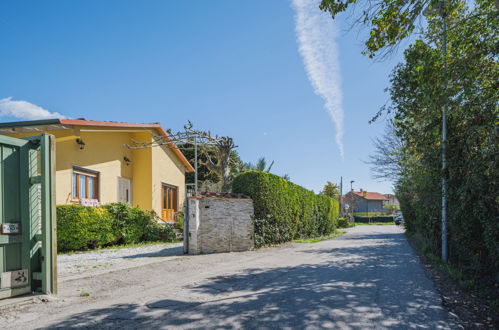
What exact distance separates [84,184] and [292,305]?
12693 millimetres

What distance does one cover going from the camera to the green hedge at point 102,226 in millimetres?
11789

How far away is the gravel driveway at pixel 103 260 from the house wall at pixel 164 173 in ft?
20.4

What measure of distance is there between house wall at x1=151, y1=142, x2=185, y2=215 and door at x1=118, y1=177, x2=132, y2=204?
1.24 meters

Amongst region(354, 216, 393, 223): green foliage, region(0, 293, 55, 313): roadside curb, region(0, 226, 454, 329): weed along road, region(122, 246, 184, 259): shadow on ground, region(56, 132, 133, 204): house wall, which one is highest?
region(56, 132, 133, 204): house wall

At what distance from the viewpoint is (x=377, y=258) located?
10.6 m

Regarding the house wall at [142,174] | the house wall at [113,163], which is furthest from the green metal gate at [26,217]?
the house wall at [142,174]

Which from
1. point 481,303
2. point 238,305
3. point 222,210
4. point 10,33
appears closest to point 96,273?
point 238,305

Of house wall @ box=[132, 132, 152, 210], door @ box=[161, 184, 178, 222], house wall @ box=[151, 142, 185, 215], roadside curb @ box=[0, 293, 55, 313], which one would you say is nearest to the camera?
roadside curb @ box=[0, 293, 55, 313]

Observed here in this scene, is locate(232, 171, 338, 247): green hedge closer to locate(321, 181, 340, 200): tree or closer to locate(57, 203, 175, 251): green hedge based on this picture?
locate(57, 203, 175, 251): green hedge

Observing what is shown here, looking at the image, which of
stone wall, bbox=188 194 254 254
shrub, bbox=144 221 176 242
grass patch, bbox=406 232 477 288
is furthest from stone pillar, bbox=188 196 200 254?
grass patch, bbox=406 232 477 288

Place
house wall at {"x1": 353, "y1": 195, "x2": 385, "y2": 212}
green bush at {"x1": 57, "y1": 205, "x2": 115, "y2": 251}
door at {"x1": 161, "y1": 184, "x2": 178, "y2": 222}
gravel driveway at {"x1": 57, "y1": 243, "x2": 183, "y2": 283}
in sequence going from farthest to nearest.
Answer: house wall at {"x1": 353, "y1": 195, "x2": 385, "y2": 212} → door at {"x1": 161, "y1": 184, "x2": 178, "y2": 222} → green bush at {"x1": 57, "y1": 205, "x2": 115, "y2": 251} → gravel driveway at {"x1": 57, "y1": 243, "x2": 183, "y2": 283}

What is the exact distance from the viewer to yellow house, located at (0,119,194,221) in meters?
13.4

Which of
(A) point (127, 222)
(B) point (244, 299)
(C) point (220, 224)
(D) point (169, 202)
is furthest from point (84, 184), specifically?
(B) point (244, 299)

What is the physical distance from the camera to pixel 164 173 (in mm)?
20391
